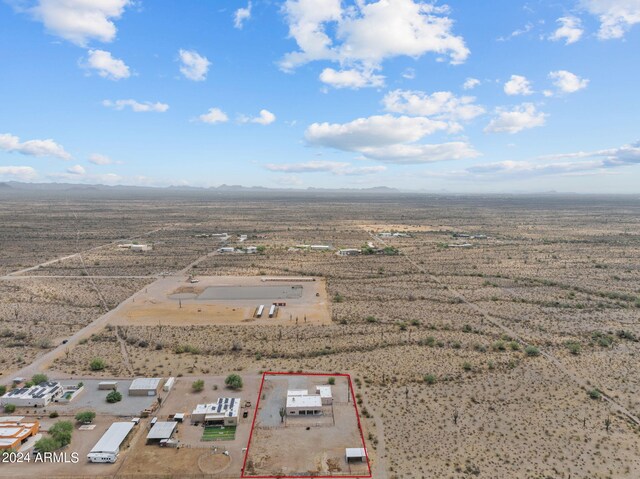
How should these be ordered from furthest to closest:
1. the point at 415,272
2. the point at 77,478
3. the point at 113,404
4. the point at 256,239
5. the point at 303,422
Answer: the point at 256,239, the point at 415,272, the point at 113,404, the point at 303,422, the point at 77,478

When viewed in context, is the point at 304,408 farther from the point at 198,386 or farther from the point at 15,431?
the point at 15,431

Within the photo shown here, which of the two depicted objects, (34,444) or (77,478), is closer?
(77,478)

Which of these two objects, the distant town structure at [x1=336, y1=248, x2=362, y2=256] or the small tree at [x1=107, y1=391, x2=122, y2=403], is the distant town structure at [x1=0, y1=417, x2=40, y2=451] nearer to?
the small tree at [x1=107, y1=391, x2=122, y2=403]

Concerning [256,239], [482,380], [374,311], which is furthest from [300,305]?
[256,239]

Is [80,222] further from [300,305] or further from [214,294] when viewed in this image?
[300,305]

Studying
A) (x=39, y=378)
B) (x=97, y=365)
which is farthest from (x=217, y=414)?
(x=39, y=378)

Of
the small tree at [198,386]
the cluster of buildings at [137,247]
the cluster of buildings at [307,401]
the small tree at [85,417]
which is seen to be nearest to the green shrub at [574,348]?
the cluster of buildings at [307,401]

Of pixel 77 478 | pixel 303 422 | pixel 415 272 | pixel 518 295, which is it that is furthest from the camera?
pixel 415 272
